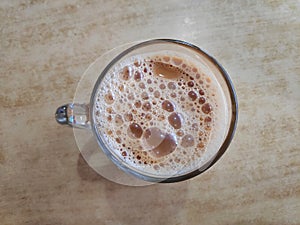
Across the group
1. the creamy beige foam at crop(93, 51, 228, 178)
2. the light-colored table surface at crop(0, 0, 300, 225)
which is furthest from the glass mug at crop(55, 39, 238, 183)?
the light-colored table surface at crop(0, 0, 300, 225)

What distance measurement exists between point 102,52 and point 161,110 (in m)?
0.27

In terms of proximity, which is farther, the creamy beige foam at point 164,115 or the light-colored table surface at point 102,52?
the light-colored table surface at point 102,52

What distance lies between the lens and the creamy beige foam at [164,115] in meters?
1.10

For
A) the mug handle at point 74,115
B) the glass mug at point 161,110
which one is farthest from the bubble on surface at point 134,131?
the mug handle at point 74,115

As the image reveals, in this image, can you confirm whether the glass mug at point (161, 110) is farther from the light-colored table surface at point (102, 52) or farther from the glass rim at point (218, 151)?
the light-colored table surface at point (102, 52)

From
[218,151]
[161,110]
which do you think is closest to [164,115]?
[161,110]

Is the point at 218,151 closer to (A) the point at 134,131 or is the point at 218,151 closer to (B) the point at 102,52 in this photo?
(A) the point at 134,131

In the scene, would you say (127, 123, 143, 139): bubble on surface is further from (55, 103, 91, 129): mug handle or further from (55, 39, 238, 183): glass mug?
(55, 103, 91, 129): mug handle

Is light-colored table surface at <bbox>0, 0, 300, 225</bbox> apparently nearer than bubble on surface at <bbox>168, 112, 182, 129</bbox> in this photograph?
No

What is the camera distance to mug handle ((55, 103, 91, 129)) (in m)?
1.09

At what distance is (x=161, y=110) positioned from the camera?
1.11m

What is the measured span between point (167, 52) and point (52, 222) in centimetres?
54

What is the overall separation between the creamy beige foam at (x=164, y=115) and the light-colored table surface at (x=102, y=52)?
0.15 meters

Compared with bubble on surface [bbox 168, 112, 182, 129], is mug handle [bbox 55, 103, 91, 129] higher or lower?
higher
